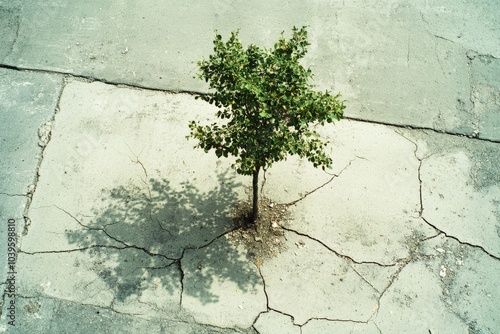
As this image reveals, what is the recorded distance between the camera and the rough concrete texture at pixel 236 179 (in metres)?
4.56

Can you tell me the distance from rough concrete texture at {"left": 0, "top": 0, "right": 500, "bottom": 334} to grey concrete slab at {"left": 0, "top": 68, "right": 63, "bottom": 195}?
0.07 ft

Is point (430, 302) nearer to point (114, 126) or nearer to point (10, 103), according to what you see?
point (114, 126)

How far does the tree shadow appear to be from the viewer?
4645 millimetres

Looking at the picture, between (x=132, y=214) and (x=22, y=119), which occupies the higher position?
(x=22, y=119)

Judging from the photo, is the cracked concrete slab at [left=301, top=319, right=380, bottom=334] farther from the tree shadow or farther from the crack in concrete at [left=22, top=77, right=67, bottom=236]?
the crack in concrete at [left=22, top=77, right=67, bottom=236]

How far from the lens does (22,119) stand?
5.62 m

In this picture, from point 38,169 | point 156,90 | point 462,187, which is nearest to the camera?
point 38,169

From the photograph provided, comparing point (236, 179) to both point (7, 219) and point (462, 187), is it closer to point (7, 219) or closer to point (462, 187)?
point (7, 219)

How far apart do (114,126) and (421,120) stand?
3905mm

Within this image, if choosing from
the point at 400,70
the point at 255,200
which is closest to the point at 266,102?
the point at 255,200

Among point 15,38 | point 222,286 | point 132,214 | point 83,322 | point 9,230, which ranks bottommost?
point 83,322

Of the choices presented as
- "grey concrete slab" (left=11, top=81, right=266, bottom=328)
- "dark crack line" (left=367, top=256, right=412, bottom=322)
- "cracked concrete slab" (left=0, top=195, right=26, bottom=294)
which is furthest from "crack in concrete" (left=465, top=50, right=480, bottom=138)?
"cracked concrete slab" (left=0, top=195, right=26, bottom=294)

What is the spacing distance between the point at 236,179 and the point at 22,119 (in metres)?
2.75

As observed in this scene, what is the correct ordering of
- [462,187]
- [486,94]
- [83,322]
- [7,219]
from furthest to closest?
[486,94], [462,187], [7,219], [83,322]
